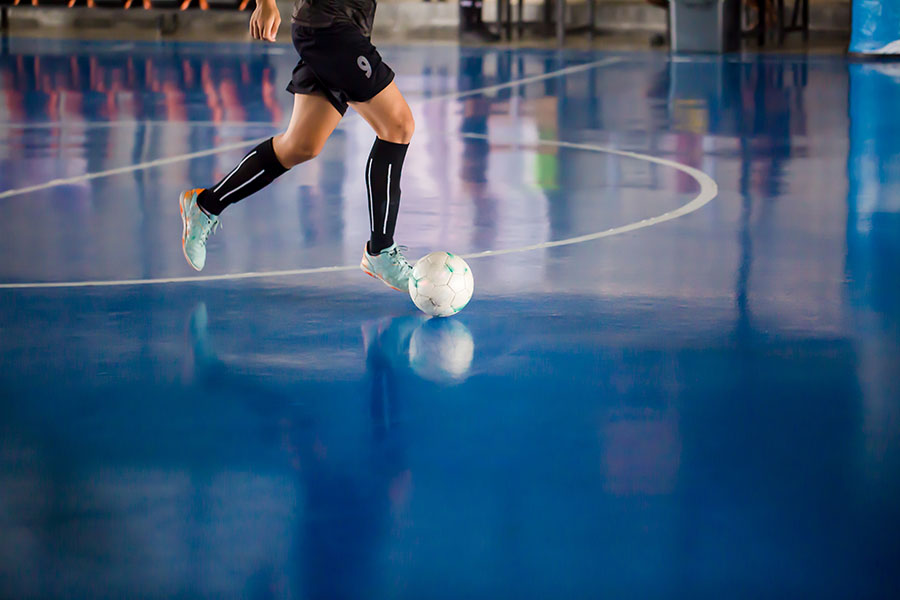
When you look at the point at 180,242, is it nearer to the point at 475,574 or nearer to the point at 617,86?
the point at 475,574

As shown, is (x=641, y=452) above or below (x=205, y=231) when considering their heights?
below

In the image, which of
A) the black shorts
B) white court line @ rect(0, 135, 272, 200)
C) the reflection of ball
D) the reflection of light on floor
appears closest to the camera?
the reflection of light on floor

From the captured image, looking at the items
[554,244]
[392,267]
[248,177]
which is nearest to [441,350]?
[392,267]

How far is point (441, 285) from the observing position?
427cm

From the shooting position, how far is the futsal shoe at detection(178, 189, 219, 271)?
15.5 ft

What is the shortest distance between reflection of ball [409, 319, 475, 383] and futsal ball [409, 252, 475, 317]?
0.05 m

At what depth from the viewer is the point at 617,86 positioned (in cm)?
1201

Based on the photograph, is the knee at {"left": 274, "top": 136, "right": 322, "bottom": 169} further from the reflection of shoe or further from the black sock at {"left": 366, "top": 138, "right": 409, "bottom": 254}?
the reflection of shoe

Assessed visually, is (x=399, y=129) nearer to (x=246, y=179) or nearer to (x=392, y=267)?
(x=392, y=267)

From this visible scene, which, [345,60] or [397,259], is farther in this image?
[397,259]

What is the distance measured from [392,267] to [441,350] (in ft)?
2.09

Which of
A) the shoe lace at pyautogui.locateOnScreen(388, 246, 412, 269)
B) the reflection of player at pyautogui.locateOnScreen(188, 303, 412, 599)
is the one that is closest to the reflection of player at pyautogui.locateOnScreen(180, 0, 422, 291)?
the shoe lace at pyautogui.locateOnScreen(388, 246, 412, 269)

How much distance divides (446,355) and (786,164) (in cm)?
412

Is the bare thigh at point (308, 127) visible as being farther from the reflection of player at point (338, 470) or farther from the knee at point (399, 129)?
the reflection of player at point (338, 470)
